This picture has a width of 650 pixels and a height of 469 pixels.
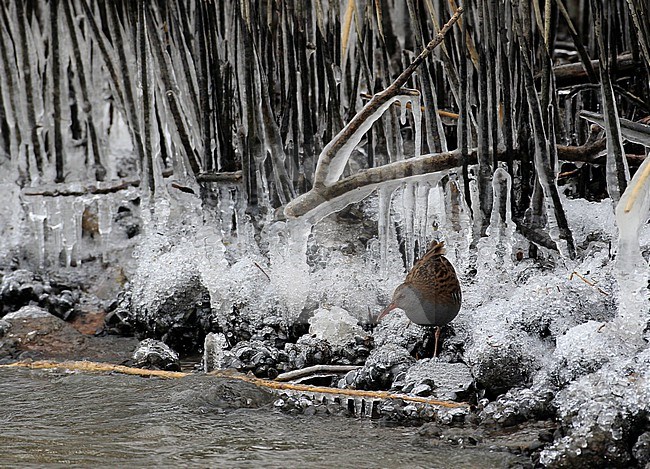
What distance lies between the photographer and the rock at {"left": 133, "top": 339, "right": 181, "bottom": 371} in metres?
2.51

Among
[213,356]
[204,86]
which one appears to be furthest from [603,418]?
[204,86]

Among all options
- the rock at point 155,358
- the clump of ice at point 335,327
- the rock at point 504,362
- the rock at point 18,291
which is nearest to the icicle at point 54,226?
the rock at point 18,291

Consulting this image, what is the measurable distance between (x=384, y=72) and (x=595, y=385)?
4.12 ft

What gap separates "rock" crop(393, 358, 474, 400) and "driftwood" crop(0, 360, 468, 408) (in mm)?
43

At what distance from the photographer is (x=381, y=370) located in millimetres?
2240

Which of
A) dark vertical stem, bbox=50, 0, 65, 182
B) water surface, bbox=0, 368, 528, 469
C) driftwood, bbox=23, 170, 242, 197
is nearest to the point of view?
water surface, bbox=0, 368, 528, 469

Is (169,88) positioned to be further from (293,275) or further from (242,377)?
(242,377)

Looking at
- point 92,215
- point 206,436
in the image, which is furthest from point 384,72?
point 92,215

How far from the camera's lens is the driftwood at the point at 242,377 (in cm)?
207

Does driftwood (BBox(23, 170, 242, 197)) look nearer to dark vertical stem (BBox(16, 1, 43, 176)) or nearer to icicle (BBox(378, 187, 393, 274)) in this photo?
dark vertical stem (BBox(16, 1, 43, 176))

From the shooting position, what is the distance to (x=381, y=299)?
269 cm

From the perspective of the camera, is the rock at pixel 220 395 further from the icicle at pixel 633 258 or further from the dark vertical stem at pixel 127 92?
the dark vertical stem at pixel 127 92

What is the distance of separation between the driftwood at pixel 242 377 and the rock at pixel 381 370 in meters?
0.05

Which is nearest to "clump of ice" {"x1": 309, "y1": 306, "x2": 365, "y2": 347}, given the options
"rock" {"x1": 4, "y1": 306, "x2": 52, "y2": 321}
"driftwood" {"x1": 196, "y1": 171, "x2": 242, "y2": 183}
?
"driftwood" {"x1": 196, "y1": 171, "x2": 242, "y2": 183}
